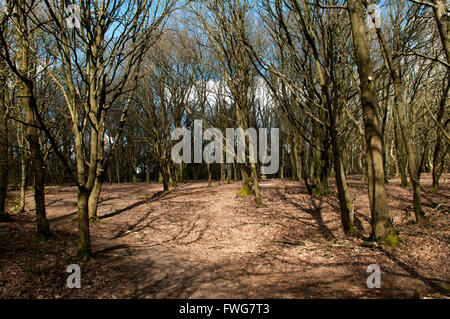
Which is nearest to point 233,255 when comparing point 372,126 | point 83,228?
point 83,228

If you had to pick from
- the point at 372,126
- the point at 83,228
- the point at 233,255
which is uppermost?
the point at 372,126

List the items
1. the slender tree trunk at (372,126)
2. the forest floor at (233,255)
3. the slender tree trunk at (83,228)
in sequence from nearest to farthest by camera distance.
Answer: the forest floor at (233,255), the slender tree trunk at (372,126), the slender tree trunk at (83,228)

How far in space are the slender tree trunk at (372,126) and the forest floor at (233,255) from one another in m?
0.44

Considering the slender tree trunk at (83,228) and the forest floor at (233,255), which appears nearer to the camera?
the forest floor at (233,255)

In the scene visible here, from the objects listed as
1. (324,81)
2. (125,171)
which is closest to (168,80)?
(324,81)

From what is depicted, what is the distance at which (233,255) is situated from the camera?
6352 millimetres

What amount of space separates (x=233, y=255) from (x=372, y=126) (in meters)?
3.89

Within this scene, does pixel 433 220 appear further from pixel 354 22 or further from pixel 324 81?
pixel 354 22

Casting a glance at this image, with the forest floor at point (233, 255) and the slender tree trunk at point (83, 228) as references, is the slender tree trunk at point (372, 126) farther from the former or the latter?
the slender tree trunk at point (83, 228)

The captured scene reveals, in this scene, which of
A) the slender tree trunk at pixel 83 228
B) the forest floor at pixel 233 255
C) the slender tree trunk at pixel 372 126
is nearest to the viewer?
the forest floor at pixel 233 255

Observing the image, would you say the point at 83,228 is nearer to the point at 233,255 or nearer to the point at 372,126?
the point at 233,255

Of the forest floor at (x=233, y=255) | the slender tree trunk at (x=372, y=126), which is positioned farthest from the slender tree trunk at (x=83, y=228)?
the slender tree trunk at (x=372, y=126)

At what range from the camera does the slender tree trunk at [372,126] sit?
5156 mm
